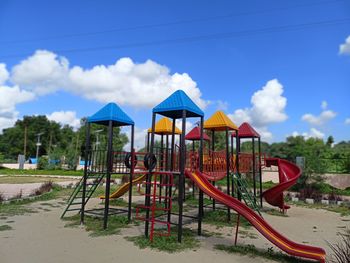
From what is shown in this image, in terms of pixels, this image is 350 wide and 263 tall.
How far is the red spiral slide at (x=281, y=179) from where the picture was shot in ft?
34.2

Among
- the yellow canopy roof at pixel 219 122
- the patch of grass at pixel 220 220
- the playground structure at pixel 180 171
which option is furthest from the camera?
the yellow canopy roof at pixel 219 122

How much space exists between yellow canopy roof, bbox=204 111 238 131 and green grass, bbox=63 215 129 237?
4.11 metres

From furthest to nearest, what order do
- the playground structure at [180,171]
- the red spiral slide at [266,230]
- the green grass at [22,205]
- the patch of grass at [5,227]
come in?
the green grass at [22,205], the patch of grass at [5,227], the playground structure at [180,171], the red spiral slide at [266,230]

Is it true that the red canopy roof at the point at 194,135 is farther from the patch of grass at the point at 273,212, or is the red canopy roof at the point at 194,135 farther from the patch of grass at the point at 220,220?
the patch of grass at the point at 220,220

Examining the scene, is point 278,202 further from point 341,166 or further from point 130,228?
point 341,166

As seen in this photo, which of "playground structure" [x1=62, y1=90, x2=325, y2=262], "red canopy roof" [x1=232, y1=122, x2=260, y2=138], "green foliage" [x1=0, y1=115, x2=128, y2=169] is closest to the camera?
"playground structure" [x1=62, y1=90, x2=325, y2=262]

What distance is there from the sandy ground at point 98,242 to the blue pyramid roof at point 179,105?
120 inches

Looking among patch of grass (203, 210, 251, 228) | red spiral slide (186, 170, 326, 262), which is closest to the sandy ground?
red spiral slide (186, 170, 326, 262)

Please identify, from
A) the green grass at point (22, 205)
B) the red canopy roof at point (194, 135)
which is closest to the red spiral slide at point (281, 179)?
the red canopy roof at point (194, 135)

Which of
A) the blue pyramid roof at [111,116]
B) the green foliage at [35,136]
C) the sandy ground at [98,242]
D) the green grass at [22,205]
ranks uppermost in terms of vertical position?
the green foliage at [35,136]

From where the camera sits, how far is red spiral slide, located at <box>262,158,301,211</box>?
10414 millimetres

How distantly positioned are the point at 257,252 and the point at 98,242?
328cm

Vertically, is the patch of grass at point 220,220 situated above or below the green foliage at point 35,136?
below

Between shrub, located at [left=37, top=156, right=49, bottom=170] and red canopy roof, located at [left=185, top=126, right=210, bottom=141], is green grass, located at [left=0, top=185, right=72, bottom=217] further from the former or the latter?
shrub, located at [left=37, top=156, right=49, bottom=170]
